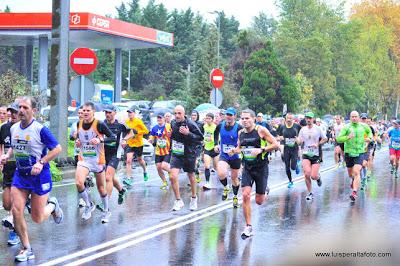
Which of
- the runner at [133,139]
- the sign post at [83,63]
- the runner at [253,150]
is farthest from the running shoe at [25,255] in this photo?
the sign post at [83,63]

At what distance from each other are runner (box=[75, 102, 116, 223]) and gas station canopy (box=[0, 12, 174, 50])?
30.8m

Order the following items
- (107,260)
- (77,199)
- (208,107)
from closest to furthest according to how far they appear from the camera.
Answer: (107,260) < (77,199) < (208,107)

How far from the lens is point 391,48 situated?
8781 cm

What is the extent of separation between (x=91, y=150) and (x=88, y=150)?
0.05 metres

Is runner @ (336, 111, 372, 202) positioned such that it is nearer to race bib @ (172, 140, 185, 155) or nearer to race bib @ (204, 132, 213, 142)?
race bib @ (204, 132, 213, 142)

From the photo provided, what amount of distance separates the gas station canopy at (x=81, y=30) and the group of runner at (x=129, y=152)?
24471 millimetres

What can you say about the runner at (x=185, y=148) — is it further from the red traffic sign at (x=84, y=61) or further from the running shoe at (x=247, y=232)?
the red traffic sign at (x=84, y=61)

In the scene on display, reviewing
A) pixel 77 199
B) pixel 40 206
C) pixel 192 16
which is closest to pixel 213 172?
pixel 77 199

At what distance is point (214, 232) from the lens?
1124 cm

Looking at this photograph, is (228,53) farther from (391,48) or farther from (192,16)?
(391,48)

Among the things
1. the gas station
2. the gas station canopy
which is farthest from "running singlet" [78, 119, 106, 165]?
the gas station canopy

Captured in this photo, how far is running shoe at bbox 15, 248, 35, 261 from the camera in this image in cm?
875

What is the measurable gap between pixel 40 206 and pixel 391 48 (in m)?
82.6

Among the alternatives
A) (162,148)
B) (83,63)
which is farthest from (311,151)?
(83,63)
